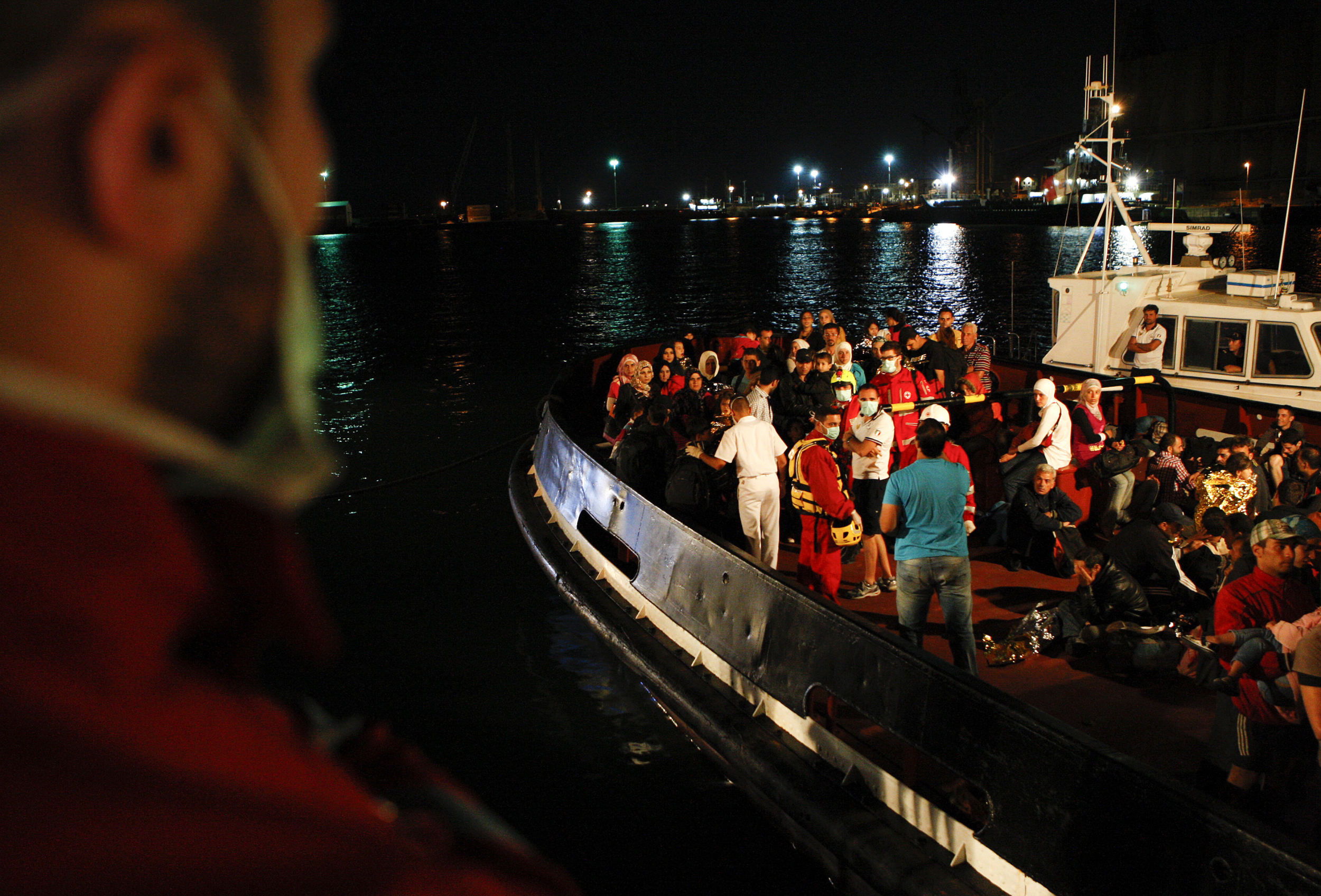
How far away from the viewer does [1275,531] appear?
15.4 ft

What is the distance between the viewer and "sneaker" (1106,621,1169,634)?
20.4ft

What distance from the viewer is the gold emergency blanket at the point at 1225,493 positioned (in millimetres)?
7820

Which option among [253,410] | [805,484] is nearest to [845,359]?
[805,484]

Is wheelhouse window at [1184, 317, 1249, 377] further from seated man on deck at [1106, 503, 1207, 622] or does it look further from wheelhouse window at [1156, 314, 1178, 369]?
seated man on deck at [1106, 503, 1207, 622]

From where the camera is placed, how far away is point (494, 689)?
8.91 metres

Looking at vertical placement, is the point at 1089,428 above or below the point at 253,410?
below

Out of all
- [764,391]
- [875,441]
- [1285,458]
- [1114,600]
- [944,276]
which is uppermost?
[944,276]

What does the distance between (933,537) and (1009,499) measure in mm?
2868

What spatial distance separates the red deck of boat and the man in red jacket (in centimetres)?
66

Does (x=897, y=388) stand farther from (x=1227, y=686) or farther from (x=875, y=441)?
(x=1227, y=686)

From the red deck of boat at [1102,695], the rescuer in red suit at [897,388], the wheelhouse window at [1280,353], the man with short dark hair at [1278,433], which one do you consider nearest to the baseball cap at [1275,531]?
the red deck of boat at [1102,695]

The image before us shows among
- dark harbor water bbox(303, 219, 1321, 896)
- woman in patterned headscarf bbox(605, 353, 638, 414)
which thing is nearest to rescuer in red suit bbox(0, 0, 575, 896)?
dark harbor water bbox(303, 219, 1321, 896)

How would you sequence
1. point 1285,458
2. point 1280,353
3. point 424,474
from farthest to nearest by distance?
1. point 424,474
2. point 1280,353
3. point 1285,458

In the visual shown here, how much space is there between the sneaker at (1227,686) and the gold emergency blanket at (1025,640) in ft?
6.02
